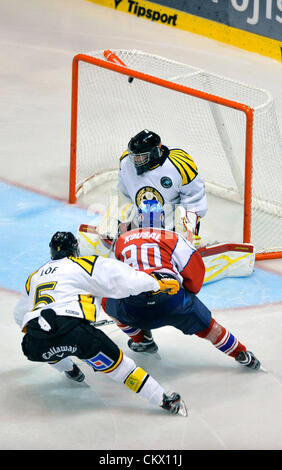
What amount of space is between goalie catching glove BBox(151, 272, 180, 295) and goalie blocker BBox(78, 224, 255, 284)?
144 cm

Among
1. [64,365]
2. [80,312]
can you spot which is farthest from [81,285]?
[64,365]

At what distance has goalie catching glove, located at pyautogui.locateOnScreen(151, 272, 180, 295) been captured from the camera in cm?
438

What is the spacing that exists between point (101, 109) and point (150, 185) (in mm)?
2585

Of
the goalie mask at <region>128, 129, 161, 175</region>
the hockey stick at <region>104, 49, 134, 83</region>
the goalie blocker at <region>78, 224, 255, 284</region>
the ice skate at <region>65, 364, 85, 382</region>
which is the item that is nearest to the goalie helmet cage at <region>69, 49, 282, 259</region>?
the hockey stick at <region>104, 49, 134, 83</region>

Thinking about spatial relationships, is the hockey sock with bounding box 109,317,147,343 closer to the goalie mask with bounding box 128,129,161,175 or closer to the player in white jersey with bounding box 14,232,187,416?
the player in white jersey with bounding box 14,232,187,416

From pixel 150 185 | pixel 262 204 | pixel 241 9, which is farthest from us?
pixel 241 9

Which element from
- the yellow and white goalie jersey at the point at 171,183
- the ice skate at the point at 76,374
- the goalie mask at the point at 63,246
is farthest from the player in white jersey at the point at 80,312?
the yellow and white goalie jersey at the point at 171,183

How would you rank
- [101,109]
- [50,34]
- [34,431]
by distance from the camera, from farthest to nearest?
1. [50,34]
2. [101,109]
3. [34,431]

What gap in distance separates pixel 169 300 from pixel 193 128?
324 cm

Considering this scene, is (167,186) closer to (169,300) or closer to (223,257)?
(223,257)

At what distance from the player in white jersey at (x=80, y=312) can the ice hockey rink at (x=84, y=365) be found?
26 cm

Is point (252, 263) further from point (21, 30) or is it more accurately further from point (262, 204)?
point (21, 30)

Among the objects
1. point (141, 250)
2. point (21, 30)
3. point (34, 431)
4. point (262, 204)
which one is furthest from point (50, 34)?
point (34, 431)

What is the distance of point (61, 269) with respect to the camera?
4250mm
